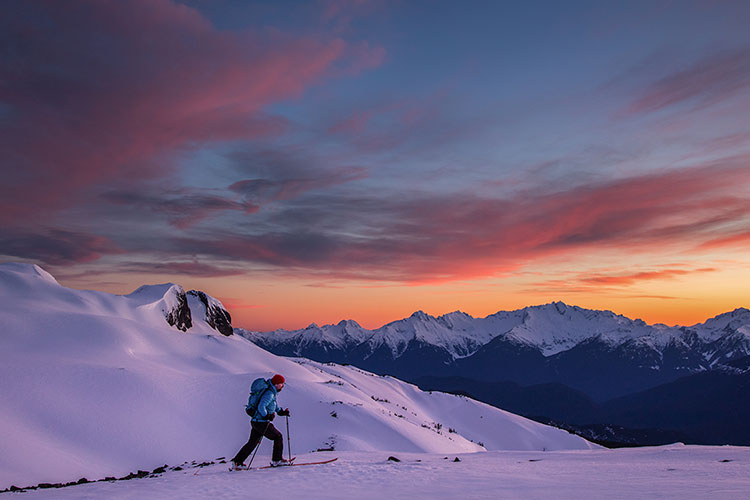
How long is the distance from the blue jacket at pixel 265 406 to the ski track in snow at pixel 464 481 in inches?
62.8

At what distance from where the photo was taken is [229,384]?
4425cm

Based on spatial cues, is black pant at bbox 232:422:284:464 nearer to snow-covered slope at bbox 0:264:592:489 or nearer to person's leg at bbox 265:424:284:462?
person's leg at bbox 265:424:284:462

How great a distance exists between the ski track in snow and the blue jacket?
1.59 meters

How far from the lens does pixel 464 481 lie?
1334 cm

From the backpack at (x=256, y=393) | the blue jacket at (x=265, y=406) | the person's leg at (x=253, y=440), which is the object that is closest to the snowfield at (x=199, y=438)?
the person's leg at (x=253, y=440)

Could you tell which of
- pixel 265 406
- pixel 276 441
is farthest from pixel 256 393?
pixel 276 441

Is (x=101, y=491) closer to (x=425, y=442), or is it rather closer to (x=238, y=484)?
(x=238, y=484)

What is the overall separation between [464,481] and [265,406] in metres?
6.54

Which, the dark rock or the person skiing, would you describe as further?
the dark rock

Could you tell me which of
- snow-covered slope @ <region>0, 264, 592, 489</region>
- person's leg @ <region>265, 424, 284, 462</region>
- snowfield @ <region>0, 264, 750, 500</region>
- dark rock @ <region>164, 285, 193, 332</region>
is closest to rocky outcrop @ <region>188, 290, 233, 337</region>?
dark rock @ <region>164, 285, 193, 332</region>

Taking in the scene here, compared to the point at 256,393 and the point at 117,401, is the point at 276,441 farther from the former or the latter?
the point at 117,401

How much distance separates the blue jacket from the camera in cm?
1595

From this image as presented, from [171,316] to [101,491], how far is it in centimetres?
8238

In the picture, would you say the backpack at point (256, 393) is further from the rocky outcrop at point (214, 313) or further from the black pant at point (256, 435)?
the rocky outcrop at point (214, 313)
